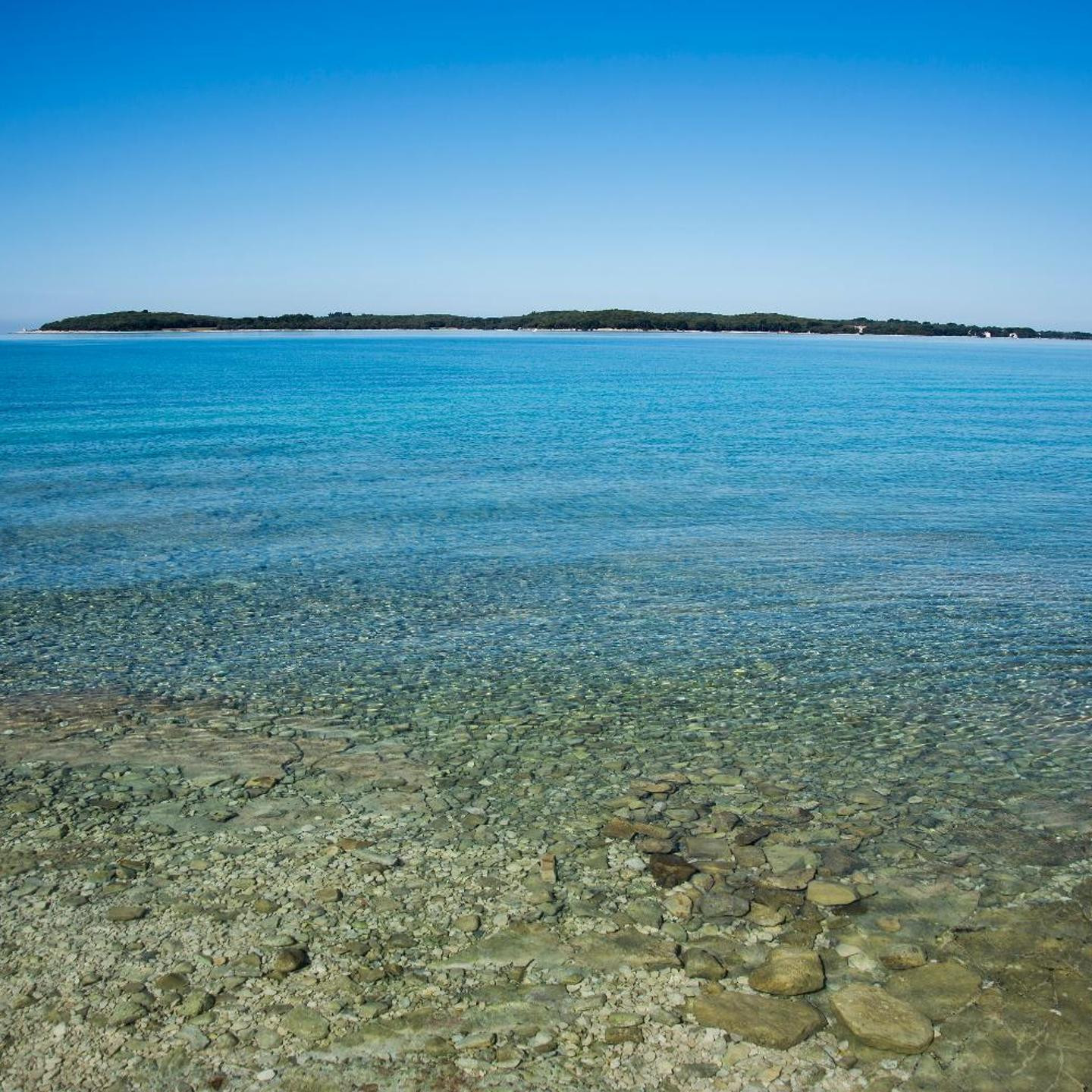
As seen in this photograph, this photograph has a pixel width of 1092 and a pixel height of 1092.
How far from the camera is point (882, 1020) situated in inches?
215

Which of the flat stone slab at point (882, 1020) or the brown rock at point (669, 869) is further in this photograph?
the brown rock at point (669, 869)

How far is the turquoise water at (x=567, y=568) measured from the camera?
1075cm

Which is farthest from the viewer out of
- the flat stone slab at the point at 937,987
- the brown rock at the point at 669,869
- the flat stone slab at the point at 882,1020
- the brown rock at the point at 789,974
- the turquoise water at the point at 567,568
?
the turquoise water at the point at 567,568

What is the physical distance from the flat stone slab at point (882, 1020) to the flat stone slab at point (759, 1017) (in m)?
0.17

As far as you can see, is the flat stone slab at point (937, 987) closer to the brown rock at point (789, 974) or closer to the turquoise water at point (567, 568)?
the brown rock at point (789, 974)

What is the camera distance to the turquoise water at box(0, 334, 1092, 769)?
10.8 meters

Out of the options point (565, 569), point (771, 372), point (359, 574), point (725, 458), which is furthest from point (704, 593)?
point (771, 372)

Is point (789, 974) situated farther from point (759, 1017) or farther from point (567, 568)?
point (567, 568)

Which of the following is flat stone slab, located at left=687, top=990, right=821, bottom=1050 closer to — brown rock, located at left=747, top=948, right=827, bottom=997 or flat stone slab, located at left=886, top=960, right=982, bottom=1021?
brown rock, located at left=747, top=948, right=827, bottom=997

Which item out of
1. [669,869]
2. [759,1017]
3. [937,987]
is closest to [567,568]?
[669,869]

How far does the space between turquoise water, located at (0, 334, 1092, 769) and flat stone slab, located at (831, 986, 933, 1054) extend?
393 centimetres

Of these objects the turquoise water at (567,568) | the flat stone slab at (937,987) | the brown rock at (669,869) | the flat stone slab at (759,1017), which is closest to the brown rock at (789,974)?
the flat stone slab at (759,1017)

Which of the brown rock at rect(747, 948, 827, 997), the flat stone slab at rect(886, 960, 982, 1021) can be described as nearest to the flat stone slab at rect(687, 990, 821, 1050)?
the brown rock at rect(747, 948, 827, 997)

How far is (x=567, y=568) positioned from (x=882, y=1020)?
10798 mm
